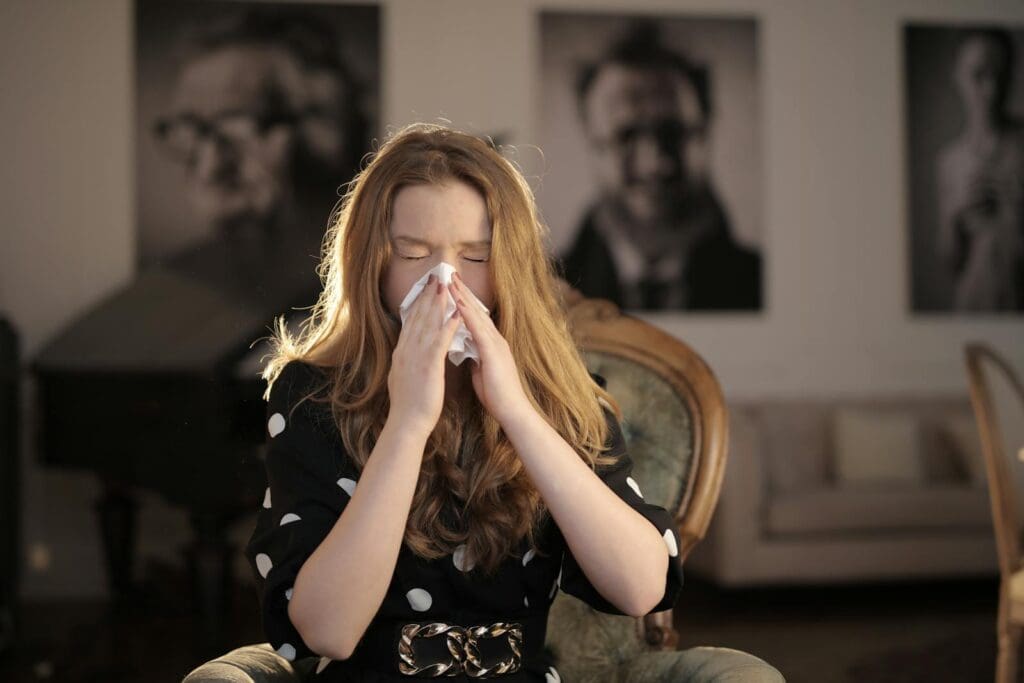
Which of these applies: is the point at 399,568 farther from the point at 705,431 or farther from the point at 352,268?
the point at 705,431

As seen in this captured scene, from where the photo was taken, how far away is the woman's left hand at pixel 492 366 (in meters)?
1.17

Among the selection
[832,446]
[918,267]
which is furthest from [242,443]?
[918,267]

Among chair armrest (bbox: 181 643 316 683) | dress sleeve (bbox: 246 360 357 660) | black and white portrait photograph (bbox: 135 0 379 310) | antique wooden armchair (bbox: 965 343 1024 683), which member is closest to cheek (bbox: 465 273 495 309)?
dress sleeve (bbox: 246 360 357 660)

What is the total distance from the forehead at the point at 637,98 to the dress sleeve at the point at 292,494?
3990 mm

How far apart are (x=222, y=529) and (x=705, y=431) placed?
2.22 meters

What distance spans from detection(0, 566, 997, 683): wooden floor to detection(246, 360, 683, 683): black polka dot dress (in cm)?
221

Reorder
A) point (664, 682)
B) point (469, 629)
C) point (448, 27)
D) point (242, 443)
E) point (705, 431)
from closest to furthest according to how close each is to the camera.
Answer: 1. point (469, 629)
2. point (664, 682)
3. point (705, 431)
4. point (242, 443)
5. point (448, 27)

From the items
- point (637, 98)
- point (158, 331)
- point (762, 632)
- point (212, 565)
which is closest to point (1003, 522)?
point (762, 632)

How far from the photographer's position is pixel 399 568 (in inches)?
48.6

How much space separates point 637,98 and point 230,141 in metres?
1.81

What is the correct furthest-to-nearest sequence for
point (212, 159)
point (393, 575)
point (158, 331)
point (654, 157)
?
point (654, 157), point (212, 159), point (158, 331), point (393, 575)

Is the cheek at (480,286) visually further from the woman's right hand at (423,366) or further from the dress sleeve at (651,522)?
the dress sleeve at (651,522)

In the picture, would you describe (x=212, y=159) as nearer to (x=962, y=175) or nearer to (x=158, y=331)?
(x=158, y=331)

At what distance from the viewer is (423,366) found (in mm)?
1149
